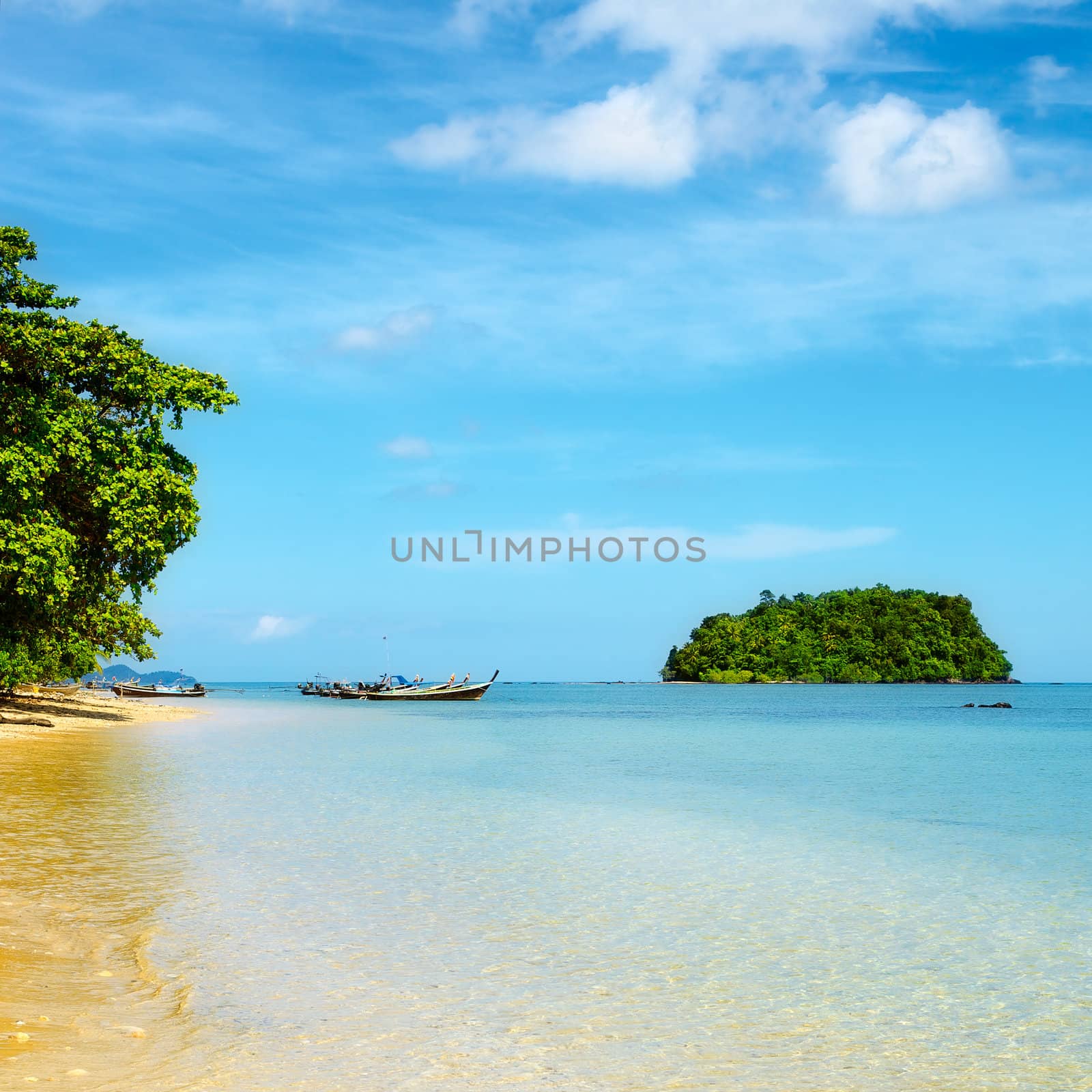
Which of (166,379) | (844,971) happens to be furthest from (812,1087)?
(166,379)

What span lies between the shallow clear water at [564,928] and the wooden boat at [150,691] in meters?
91.7

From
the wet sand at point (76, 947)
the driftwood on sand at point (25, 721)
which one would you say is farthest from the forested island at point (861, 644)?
the wet sand at point (76, 947)

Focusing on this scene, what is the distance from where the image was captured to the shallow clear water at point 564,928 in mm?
6199

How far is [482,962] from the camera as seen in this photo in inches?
330

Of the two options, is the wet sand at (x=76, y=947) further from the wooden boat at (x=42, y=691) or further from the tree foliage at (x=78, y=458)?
the wooden boat at (x=42, y=691)

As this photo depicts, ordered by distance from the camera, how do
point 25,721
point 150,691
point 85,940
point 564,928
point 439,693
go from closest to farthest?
point 85,940, point 564,928, point 25,721, point 439,693, point 150,691

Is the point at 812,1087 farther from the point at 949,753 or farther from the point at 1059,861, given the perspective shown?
the point at 949,753

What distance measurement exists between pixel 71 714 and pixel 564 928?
4374 cm

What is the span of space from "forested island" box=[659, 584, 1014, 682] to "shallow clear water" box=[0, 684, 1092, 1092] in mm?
155143

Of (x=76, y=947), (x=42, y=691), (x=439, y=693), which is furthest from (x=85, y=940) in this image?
(x=439, y=693)

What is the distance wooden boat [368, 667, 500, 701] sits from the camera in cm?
8969

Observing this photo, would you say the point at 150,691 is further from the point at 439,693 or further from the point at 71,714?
the point at 71,714

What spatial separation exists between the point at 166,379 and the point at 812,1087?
92.2 ft

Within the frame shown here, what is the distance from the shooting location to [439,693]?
89.2m
